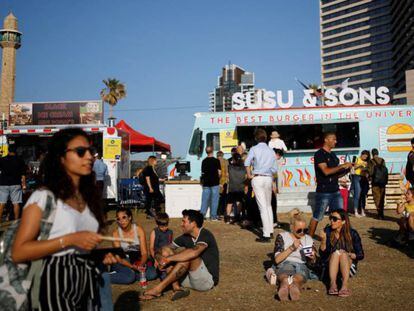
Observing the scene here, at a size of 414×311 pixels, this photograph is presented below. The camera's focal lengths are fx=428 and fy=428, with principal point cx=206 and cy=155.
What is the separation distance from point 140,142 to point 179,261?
1426cm

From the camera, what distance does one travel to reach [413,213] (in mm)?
6934

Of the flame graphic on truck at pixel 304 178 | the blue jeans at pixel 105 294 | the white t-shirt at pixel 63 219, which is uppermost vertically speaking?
the flame graphic on truck at pixel 304 178

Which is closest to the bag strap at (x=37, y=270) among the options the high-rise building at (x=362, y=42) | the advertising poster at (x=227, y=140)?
the advertising poster at (x=227, y=140)

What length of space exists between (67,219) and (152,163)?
10.0m

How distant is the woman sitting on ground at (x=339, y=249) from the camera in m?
5.09

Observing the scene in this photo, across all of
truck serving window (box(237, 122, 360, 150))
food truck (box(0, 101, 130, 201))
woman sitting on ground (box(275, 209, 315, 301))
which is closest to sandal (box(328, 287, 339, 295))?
woman sitting on ground (box(275, 209, 315, 301))

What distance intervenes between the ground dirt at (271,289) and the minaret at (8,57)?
54.2 m

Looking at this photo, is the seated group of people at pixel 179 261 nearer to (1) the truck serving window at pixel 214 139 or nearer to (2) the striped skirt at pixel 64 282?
(2) the striped skirt at pixel 64 282

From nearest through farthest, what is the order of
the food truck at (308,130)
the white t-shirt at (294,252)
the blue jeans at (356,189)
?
the white t-shirt at (294,252) < the blue jeans at (356,189) < the food truck at (308,130)

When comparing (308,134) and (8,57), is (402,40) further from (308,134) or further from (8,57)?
(308,134)

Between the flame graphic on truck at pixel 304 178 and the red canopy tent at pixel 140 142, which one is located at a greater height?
the red canopy tent at pixel 140 142

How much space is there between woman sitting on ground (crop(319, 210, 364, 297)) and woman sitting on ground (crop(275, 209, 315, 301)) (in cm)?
21

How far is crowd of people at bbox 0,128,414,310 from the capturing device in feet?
6.93

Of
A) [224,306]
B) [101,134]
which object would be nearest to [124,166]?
[101,134]
